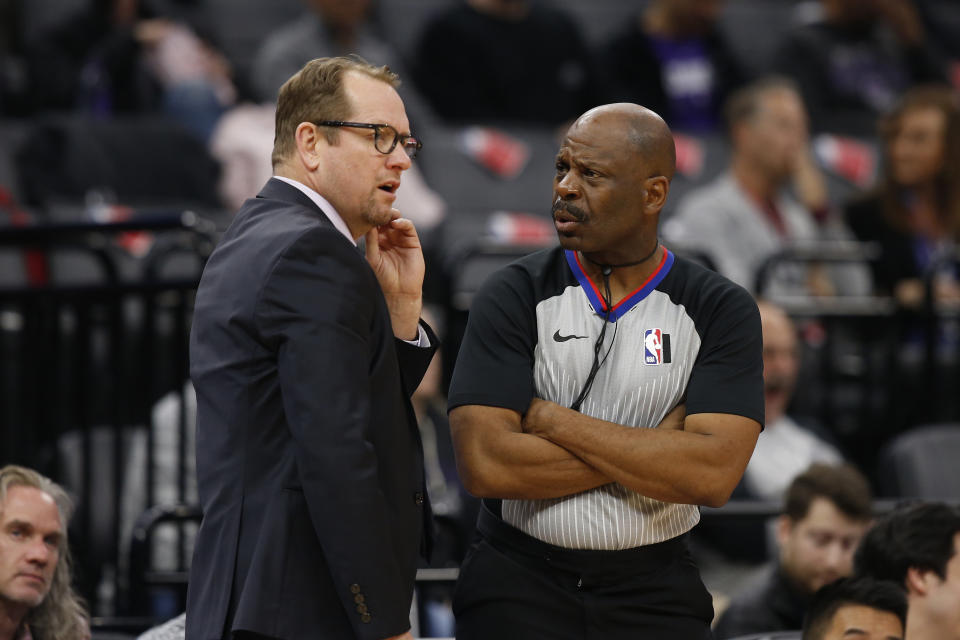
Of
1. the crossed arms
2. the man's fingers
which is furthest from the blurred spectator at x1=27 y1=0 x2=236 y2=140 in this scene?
the crossed arms

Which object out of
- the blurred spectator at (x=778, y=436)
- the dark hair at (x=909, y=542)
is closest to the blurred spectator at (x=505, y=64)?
the blurred spectator at (x=778, y=436)

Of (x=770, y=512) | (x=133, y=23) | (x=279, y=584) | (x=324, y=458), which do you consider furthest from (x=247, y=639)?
(x=133, y=23)

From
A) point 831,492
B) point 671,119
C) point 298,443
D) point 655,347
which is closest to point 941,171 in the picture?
point 671,119

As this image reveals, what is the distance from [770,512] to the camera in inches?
183

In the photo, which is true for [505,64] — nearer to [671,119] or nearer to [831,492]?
[671,119]

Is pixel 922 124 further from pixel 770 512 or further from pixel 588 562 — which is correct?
pixel 588 562

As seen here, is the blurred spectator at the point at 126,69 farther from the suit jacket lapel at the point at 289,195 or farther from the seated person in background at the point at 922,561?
the suit jacket lapel at the point at 289,195

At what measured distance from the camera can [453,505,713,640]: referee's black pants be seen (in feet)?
9.45

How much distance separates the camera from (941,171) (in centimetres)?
687

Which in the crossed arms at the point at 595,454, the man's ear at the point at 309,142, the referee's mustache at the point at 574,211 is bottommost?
the crossed arms at the point at 595,454

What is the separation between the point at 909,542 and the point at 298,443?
2087 millimetres

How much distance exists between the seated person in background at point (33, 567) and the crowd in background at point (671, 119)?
1513 mm

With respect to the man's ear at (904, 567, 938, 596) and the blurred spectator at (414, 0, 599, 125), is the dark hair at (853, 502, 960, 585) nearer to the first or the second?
the man's ear at (904, 567, 938, 596)

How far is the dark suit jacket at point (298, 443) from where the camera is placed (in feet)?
8.39
